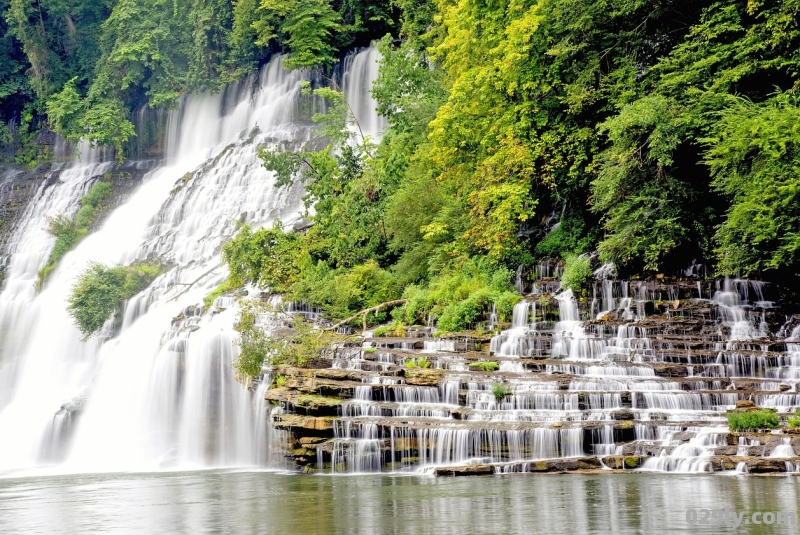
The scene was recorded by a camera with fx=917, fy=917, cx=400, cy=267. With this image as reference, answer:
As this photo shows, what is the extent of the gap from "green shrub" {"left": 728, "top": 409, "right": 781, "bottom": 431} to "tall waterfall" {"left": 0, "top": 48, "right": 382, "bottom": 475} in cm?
1400

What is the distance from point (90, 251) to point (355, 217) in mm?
20428

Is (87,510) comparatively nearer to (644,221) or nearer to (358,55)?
(644,221)

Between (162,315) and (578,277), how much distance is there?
1823cm

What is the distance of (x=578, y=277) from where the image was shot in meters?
30.3

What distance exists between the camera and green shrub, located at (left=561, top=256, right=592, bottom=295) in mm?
30203

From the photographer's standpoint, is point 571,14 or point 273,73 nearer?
point 571,14

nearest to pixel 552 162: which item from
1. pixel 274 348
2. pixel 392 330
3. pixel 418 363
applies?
pixel 392 330

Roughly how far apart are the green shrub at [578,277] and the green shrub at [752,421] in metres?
10.9

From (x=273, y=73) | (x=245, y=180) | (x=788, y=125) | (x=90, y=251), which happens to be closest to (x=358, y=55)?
(x=273, y=73)

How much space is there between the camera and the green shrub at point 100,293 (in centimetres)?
4197

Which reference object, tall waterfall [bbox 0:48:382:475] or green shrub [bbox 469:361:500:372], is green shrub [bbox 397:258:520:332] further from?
tall waterfall [bbox 0:48:382:475]

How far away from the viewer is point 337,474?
21.8 metres

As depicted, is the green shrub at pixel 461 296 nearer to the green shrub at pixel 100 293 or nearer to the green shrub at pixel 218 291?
the green shrub at pixel 218 291

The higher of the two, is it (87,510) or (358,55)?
(358,55)
